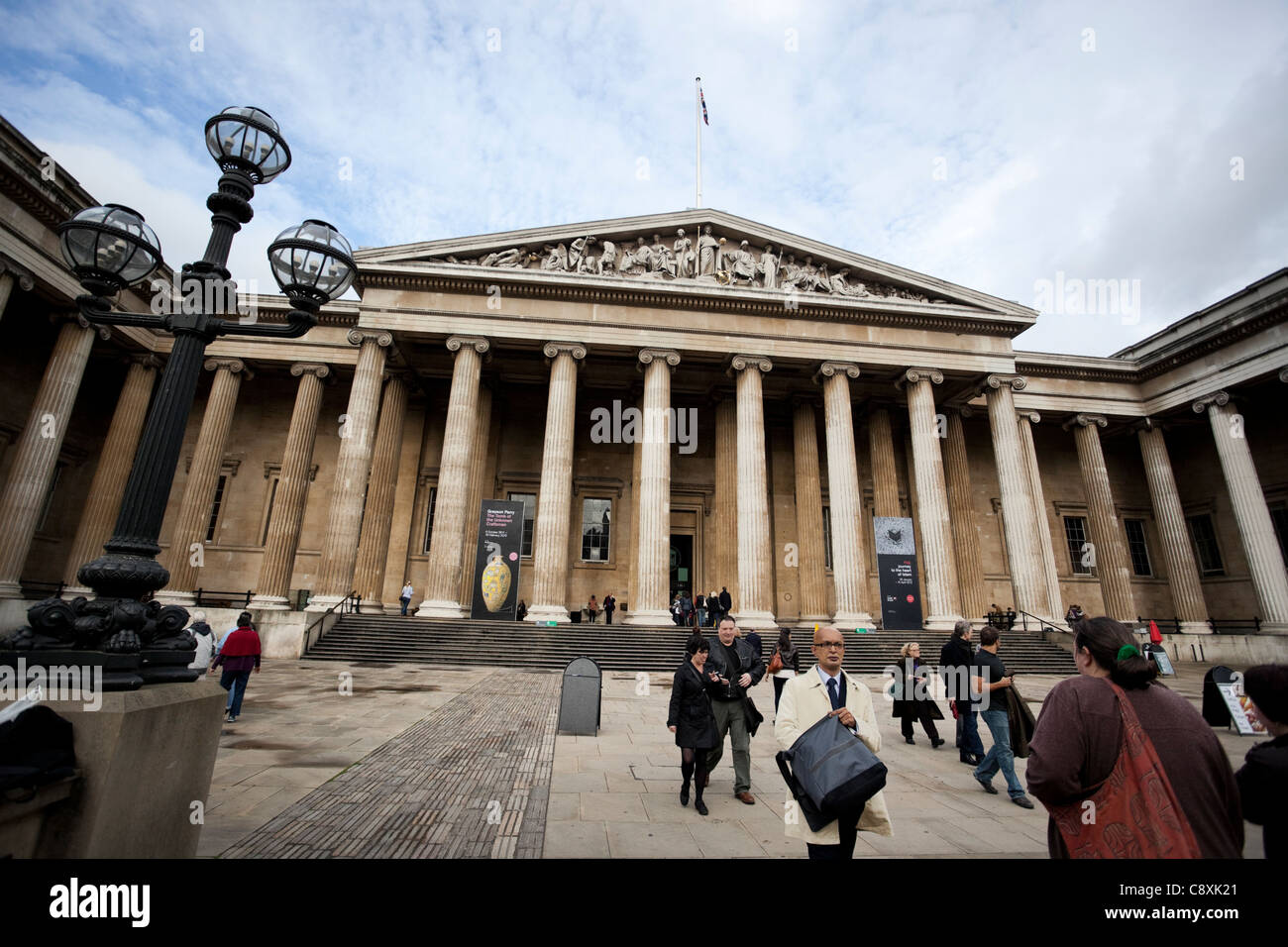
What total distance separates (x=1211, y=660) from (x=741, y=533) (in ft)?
62.7

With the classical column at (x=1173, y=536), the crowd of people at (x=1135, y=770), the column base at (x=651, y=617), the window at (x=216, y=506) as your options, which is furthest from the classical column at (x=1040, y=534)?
the window at (x=216, y=506)

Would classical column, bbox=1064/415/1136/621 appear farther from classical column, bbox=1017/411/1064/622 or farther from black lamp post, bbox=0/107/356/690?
black lamp post, bbox=0/107/356/690

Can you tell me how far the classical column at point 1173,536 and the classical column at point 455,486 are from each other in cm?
2832

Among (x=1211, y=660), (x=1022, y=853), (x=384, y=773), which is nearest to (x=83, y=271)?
(x=384, y=773)

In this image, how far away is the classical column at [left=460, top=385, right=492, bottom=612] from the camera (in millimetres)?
21109

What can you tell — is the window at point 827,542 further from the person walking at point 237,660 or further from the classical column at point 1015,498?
the person walking at point 237,660

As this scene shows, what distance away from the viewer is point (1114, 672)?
8.01ft

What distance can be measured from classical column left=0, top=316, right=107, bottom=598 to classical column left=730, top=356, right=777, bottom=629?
22.6 m

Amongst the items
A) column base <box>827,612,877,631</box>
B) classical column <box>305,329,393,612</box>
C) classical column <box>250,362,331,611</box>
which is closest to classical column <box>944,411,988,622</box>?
column base <box>827,612,877,631</box>

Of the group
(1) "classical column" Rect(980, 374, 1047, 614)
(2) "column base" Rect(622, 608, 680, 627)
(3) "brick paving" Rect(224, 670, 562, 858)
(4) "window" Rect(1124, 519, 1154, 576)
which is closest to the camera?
(3) "brick paving" Rect(224, 670, 562, 858)

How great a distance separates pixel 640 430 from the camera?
73.8 feet

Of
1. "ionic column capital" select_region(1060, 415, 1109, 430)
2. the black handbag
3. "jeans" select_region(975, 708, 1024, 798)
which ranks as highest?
"ionic column capital" select_region(1060, 415, 1109, 430)

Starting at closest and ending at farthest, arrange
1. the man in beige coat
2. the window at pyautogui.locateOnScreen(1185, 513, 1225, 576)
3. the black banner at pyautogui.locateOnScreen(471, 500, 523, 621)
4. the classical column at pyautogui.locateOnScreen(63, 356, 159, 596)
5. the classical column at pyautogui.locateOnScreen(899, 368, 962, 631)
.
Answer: the man in beige coat, the black banner at pyautogui.locateOnScreen(471, 500, 523, 621), the classical column at pyautogui.locateOnScreen(899, 368, 962, 631), the classical column at pyautogui.locateOnScreen(63, 356, 159, 596), the window at pyautogui.locateOnScreen(1185, 513, 1225, 576)

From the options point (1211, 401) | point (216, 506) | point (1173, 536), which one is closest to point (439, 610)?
point (216, 506)
